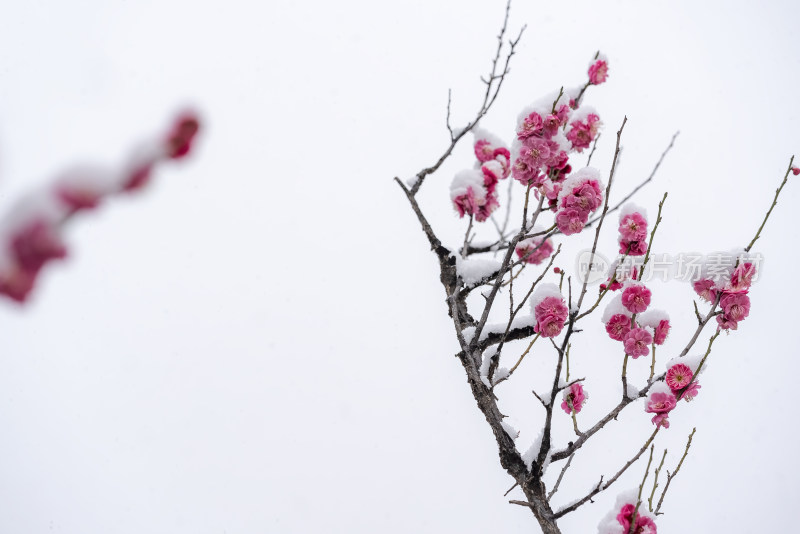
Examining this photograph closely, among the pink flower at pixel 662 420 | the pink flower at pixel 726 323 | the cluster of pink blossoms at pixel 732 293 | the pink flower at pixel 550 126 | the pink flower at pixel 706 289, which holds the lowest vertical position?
the pink flower at pixel 662 420

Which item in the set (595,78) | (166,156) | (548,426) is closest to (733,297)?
(548,426)

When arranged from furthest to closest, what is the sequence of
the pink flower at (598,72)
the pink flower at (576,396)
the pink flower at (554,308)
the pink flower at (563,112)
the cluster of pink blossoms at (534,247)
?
the cluster of pink blossoms at (534,247) < the pink flower at (598,72) < the pink flower at (563,112) < the pink flower at (576,396) < the pink flower at (554,308)

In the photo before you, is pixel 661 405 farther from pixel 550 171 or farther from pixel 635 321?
pixel 550 171

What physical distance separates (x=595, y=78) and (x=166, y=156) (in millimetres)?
3361

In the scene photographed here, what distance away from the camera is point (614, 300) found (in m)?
2.55

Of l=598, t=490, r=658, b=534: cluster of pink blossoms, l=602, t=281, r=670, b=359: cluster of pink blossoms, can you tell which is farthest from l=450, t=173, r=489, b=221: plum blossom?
l=598, t=490, r=658, b=534: cluster of pink blossoms

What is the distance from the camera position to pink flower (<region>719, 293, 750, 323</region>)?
234 cm

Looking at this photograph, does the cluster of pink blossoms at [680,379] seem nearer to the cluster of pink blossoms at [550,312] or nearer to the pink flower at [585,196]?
the cluster of pink blossoms at [550,312]

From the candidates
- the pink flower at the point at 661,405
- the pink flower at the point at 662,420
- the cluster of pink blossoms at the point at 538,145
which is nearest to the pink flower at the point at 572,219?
the cluster of pink blossoms at the point at 538,145

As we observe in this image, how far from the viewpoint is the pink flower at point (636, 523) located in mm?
2225

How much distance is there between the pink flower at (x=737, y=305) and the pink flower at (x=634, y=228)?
18.3 inches

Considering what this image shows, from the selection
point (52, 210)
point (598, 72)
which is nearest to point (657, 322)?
point (598, 72)

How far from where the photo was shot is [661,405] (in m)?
2.34

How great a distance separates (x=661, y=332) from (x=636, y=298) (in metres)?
0.26
